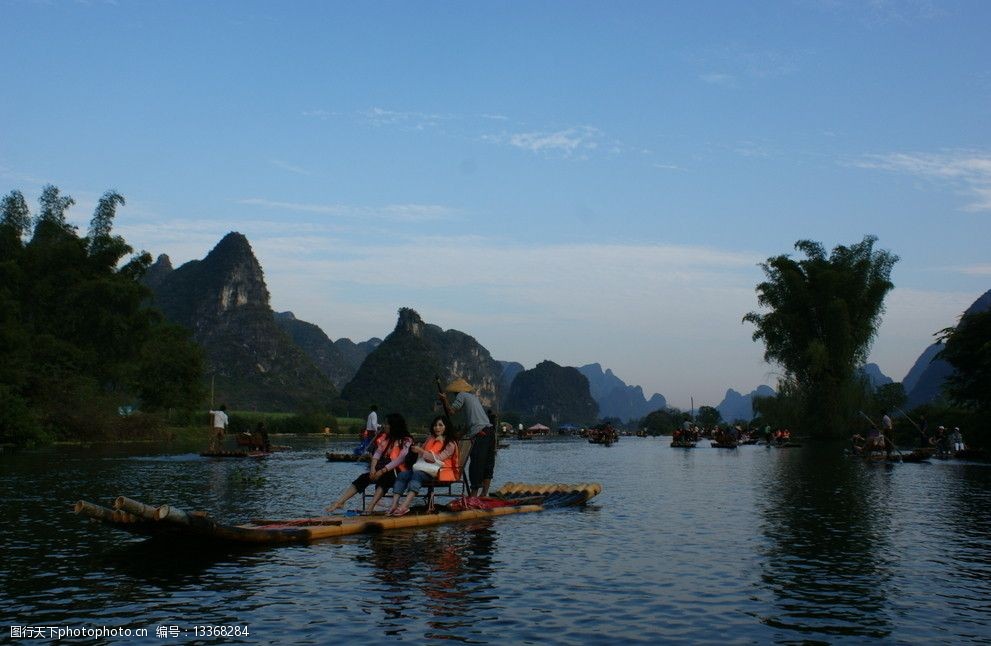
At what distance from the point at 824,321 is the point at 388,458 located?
53537mm

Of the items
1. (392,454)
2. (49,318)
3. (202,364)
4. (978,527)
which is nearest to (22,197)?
(49,318)

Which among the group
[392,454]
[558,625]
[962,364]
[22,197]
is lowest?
[558,625]

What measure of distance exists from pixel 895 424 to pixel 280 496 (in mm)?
52196

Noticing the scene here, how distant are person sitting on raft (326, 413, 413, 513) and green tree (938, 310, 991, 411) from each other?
3683cm

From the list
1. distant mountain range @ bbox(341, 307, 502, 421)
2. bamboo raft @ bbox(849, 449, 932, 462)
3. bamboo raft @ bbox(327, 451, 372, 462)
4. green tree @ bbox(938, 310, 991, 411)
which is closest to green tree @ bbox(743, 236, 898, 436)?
green tree @ bbox(938, 310, 991, 411)

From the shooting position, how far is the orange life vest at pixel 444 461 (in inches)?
626

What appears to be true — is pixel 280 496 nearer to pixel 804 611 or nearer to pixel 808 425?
pixel 804 611

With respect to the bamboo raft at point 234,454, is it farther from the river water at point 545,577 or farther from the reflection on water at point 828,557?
the reflection on water at point 828,557

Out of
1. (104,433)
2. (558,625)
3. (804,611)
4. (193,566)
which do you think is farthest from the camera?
(104,433)

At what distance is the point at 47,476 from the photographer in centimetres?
2614

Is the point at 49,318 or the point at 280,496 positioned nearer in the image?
the point at 280,496

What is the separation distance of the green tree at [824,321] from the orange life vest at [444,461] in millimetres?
48508

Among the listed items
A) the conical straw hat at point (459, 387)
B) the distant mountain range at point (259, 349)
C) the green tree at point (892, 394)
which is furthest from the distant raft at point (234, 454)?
the distant mountain range at point (259, 349)

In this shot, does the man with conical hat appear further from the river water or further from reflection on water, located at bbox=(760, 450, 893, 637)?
reflection on water, located at bbox=(760, 450, 893, 637)
